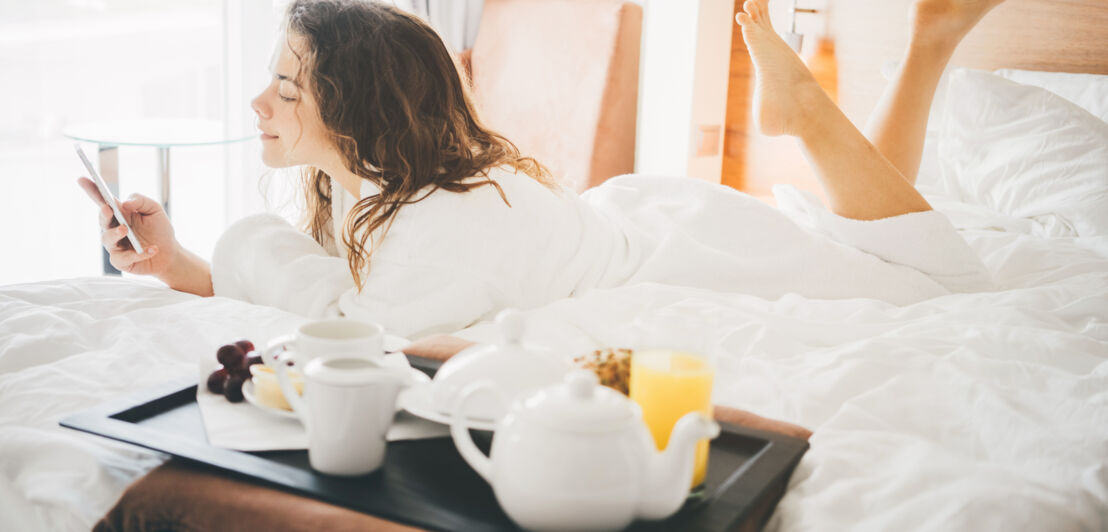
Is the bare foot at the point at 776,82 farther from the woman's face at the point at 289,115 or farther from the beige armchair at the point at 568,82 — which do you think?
the beige armchair at the point at 568,82

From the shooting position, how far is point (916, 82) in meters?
1.89

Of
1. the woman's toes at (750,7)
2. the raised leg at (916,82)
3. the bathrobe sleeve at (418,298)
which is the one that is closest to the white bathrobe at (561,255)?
the bathrobe sleeve at (418,298)

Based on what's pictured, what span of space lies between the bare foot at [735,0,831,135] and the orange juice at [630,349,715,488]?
1.14 metres

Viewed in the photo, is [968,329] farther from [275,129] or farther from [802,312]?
[275,129]

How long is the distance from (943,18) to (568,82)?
151 cm

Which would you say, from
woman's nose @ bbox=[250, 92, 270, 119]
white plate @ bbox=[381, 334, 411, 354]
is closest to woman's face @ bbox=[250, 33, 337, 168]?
woman's nose @ bbox=[250, 92, 270, 119]

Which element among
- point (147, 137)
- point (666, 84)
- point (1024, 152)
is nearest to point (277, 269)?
point (147, 137)

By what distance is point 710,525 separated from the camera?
2.12ft

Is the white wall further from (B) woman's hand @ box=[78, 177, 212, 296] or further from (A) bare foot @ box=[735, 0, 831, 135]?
(B) woman's hand @ box=[78, 177, 212, 296]

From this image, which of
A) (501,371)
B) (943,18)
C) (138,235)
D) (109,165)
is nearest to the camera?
(501,371)

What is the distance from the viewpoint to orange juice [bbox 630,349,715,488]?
2.32ft

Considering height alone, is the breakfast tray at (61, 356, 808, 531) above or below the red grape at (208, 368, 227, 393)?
below

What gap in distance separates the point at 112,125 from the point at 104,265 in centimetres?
39

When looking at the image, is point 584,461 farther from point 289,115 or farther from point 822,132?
point 822,132
